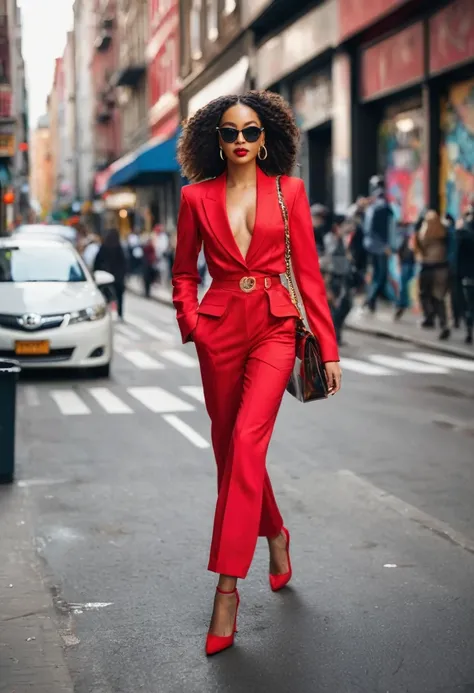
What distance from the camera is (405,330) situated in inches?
812

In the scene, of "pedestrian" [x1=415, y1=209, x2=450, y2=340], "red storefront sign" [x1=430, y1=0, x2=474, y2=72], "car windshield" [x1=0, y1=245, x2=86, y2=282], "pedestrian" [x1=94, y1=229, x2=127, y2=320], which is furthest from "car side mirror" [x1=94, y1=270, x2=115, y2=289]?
"pedestrian" [x1=94, y1=229, x2=127, y2=320]

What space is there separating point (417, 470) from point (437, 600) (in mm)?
3257

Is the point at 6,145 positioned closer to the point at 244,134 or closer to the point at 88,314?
the point at 88,314

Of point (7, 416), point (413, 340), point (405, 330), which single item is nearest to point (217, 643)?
point (7, 416)

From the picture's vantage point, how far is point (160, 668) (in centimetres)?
464

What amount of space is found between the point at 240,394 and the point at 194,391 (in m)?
8.33

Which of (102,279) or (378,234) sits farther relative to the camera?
(378,234)

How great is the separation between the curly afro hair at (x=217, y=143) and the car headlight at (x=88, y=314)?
923 cm

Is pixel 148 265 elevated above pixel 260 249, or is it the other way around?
pixel 260 249

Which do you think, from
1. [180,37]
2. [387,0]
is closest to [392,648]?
[387,0]

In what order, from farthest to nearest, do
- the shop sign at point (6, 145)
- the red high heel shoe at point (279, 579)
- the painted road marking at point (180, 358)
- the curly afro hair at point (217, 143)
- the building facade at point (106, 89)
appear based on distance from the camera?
the building facade at point (106, 89), the shop sign at point (6, 145), the painted road marking at point (180, 358), the red high heel shoe at point (279, 579), the curly afro hair at point (217, 143)

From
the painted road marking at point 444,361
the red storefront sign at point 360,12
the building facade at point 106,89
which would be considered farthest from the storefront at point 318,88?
the building facade at point 106,89

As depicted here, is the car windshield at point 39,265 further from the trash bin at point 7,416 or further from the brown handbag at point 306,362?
the brown handbag at point 306,362

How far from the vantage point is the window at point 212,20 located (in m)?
40.2
